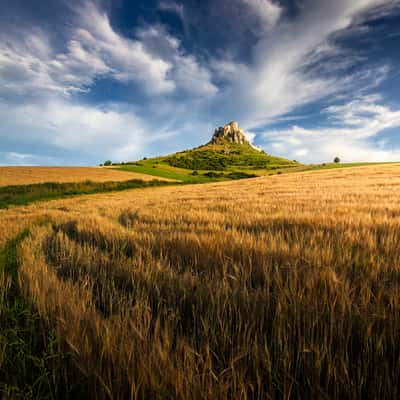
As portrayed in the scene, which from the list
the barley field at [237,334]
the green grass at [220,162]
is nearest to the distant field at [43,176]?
the barley field at [237,334]

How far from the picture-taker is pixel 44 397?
2.95 ft

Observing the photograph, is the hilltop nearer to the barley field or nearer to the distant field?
the distant field

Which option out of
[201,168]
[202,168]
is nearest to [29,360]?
[202,168]

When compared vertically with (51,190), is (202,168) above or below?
above

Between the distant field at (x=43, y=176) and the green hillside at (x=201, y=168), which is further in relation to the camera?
Result: the green hillside at (x=201, y=168)

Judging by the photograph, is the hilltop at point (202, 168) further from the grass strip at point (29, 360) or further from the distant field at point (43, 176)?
the grass strip at point (29, 360)

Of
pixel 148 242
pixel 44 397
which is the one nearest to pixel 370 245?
pixel 148 242

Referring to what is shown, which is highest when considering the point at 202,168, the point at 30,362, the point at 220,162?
the point at 220,162

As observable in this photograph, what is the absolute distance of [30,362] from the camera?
109 centimetres

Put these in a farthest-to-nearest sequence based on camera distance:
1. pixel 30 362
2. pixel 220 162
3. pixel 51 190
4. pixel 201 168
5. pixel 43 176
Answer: pixel 220 162, pixel 201 168, pixel 43 176, pixel 51 190, pixel 30 362

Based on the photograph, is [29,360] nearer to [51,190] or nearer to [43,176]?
[51,190]

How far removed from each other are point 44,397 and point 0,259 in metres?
2.66

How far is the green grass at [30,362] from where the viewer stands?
0.92 m

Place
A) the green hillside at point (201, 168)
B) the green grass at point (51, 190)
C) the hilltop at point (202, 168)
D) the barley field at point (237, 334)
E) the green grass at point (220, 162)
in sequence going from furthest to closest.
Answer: the green grass at point (220, 162), the hilltop at point (202, 168), the green hillside at point (201, 168), the green grass at point (51, 190), the barley field at point (237, 334)
